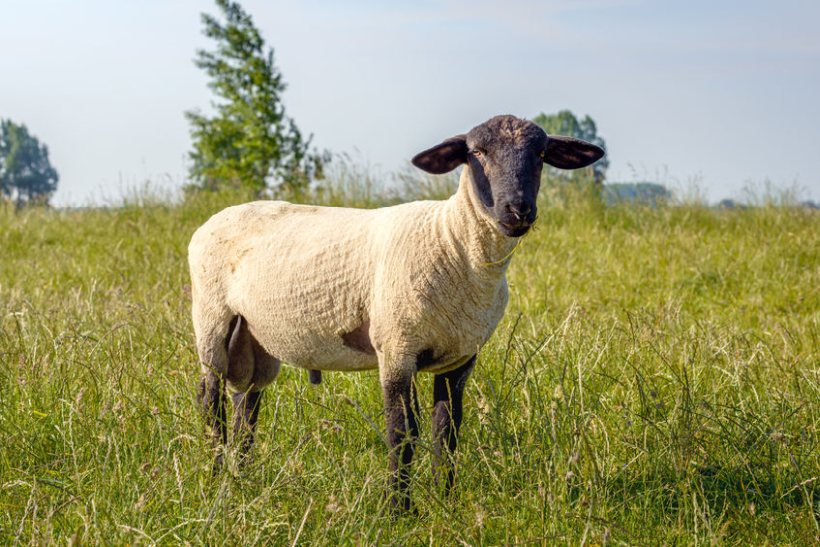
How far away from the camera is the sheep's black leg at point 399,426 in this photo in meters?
3.96

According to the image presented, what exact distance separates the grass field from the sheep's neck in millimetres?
338

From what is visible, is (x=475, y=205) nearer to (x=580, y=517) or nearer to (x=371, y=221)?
(x=371, y=221)

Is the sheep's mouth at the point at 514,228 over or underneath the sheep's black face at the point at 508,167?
underneath

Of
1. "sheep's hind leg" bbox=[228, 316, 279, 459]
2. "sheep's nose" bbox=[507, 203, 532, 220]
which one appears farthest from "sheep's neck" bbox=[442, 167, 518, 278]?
"sheep's hind leg" bbox=[228, 316, 279, 459]

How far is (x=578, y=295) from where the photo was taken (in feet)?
27.9

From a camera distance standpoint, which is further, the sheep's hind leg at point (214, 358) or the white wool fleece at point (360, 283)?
the sheep's hind leg at point (214, 358)

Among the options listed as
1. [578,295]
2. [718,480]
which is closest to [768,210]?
[578,295]

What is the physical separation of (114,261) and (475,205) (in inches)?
278

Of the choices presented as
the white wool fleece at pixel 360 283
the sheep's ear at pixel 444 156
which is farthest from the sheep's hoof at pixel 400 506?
the sheep's ear at pixel 444 156

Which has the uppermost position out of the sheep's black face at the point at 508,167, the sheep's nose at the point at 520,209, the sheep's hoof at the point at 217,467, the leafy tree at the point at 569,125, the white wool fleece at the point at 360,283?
the leafy tree at the point at 569,125

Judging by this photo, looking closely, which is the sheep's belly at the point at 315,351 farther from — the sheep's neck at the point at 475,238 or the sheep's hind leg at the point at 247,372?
the sheep's neck at the point at 475,238

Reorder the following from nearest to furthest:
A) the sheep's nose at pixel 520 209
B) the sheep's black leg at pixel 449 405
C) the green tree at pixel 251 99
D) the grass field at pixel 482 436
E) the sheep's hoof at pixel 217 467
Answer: the grass field at pixel 482 436 → the sheep's nose at pixel 520 209 → the sheep's hoof at pixel 217 467 → the sheep's black leg at pixel 449 405 → the green tree at pixel 251 99

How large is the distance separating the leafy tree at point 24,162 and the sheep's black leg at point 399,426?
10719 centimetres

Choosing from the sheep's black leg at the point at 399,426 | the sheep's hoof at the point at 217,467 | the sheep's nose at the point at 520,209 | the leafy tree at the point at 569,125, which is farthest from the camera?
the leafy tree at the point at 569,125
